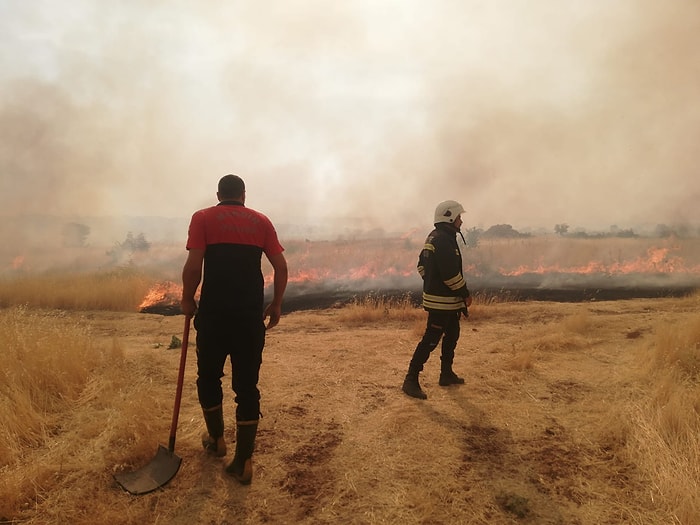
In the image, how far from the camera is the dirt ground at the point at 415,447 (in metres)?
2.79

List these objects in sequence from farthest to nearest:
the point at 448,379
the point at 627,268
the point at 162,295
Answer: the point at 627,268, the point at 162,295, the point at 448,379

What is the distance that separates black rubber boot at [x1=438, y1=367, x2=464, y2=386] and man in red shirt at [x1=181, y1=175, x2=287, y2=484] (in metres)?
2.90

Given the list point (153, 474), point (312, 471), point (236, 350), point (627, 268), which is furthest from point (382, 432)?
point (627, 268)

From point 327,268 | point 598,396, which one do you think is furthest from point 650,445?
point 327,268

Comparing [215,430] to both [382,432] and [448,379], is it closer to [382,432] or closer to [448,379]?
[382,432]

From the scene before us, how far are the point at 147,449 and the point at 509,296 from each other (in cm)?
1296

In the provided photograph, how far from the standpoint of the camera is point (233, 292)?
9.77ft

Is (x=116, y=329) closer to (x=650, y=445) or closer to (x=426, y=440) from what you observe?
(x=426, y=440)

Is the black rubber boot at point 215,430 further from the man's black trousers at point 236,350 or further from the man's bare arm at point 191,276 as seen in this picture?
the man's bare arm at point 191,276

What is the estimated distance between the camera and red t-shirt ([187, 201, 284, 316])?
296 cm

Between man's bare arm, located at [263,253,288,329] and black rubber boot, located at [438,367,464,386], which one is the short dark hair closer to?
man's bare arm, located at [263,253,288,329]

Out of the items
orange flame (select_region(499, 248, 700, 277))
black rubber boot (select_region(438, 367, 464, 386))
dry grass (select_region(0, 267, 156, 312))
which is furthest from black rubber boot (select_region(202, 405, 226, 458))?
orange flame (select_region(499, 248, 700, 277))

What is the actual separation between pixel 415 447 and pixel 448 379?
1.79 meters

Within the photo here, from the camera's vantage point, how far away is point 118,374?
5.09 m
